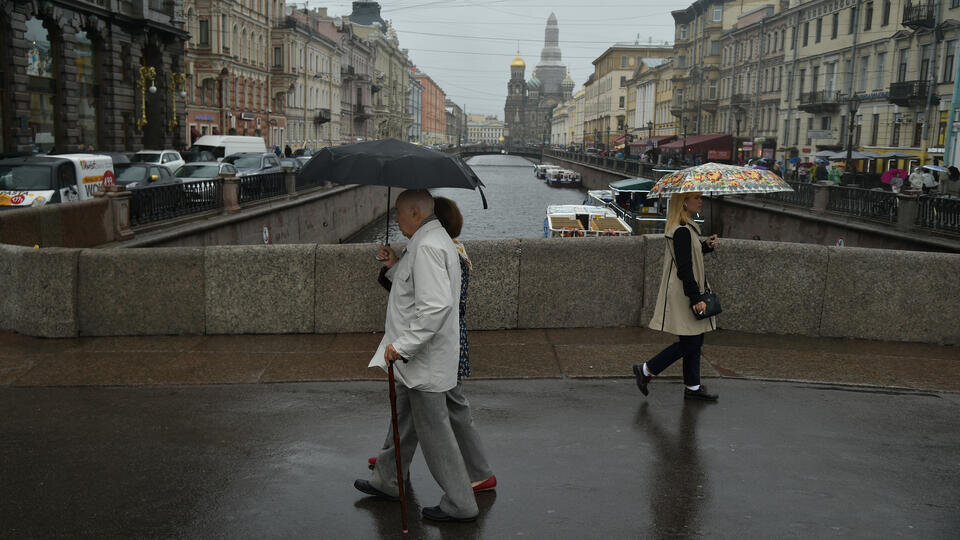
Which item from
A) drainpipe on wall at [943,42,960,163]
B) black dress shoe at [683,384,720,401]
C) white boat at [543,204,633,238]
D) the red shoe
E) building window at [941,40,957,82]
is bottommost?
white boat at [543,204,633,238]

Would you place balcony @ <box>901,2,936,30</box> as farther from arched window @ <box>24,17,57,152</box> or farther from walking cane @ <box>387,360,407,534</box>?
walking cane @ <box>387,360,407,534</box>

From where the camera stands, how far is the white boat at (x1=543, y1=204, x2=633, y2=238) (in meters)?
24.9

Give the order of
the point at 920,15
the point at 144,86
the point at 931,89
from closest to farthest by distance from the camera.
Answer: the point at 931,89
the point at 920,15
the point at 144,86

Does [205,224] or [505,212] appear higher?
[205,224]

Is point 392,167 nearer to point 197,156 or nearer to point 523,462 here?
point 523,462

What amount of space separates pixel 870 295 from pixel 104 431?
717 centimetres

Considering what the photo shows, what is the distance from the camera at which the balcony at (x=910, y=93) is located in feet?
121

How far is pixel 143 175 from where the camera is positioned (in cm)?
2117

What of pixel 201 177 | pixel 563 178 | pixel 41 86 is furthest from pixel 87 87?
pixel 563 178

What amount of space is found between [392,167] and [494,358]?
355 cm

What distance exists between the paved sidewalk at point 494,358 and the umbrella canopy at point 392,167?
2667mm

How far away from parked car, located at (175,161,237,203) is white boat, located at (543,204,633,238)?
32.5ft

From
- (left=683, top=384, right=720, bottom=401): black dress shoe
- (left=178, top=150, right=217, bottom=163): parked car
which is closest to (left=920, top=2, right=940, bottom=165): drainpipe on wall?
(left=178, top=150, right=217, bottom=163): parked car

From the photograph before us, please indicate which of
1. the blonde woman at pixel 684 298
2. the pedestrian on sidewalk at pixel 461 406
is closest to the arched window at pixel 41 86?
the blonde woman at pixel 684 298
